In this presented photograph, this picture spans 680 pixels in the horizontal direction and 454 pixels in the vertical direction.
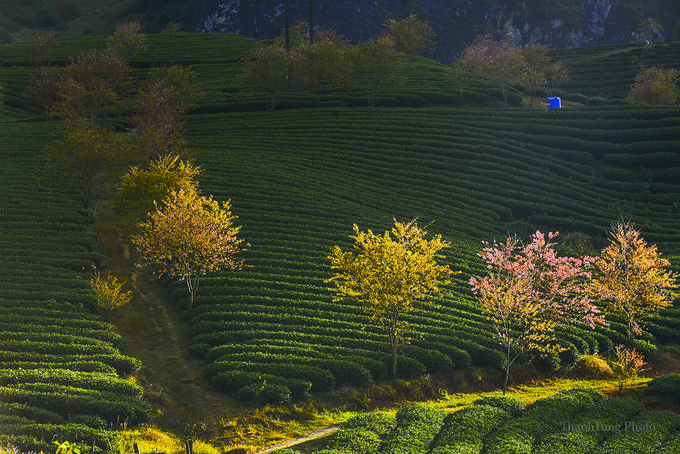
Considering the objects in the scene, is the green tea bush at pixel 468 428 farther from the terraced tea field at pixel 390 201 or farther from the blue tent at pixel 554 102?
the blue tent at pixel 554 102

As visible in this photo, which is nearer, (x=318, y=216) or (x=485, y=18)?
(x=318, y=216)

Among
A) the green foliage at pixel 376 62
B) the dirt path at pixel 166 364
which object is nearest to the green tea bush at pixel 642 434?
the dirt path at pixel 166 364

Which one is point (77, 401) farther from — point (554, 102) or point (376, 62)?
point (554, 102)

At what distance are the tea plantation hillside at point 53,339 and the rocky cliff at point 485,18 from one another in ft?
441

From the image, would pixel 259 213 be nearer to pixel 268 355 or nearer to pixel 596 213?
pixel 268 355

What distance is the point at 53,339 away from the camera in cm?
2056

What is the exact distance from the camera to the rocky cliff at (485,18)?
493 ft

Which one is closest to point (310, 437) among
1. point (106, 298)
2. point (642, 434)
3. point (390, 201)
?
point (642, 434)

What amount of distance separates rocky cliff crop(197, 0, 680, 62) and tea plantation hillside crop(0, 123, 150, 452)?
134507mm

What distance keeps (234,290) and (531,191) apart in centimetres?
3204

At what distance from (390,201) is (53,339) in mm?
28176

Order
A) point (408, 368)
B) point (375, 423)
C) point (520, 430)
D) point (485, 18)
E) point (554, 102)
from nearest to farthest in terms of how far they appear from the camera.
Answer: point (520, 430)
point (375, 423)
point (408, 368)
point (554, 102)
point (485, 18)

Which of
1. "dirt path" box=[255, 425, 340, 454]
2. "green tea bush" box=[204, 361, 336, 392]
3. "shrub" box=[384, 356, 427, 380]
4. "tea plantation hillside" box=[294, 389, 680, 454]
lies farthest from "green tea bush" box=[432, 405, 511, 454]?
"green tea bush" box=[204, 361, 336, 392]

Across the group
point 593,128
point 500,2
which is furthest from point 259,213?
point 500,2
